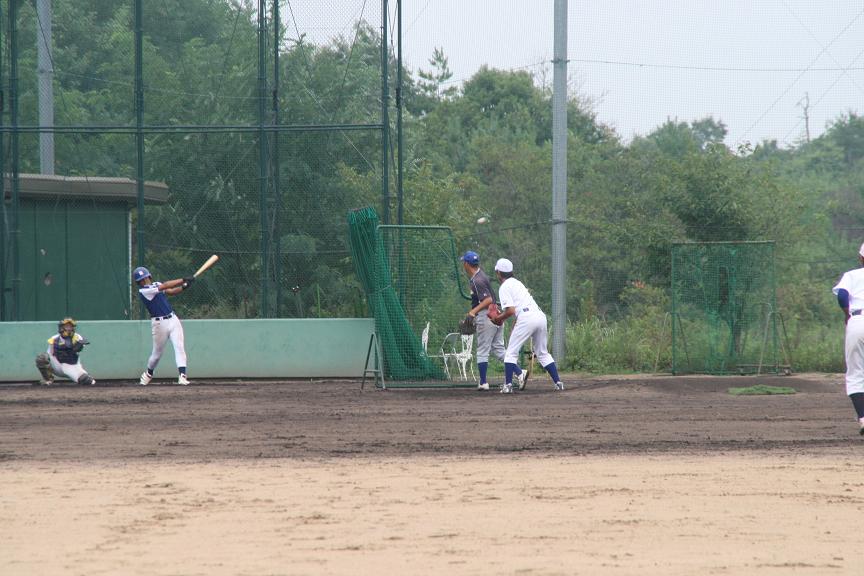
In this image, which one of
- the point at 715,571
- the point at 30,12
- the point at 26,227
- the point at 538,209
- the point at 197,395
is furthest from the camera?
the point at 538,209

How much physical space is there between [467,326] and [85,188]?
336 inches

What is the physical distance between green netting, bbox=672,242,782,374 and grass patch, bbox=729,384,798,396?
11.2 feet

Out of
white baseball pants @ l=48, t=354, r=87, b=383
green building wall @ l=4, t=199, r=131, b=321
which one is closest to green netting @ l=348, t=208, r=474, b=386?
white baseball pants @ l=48, t=354, r=87, b=383

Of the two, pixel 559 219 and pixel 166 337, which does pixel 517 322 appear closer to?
pixel 559 219

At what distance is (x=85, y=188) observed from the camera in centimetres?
2181

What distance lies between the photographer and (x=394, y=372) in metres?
18.5

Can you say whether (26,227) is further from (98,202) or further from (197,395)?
(197,395)

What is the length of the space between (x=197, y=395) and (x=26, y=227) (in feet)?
22.0

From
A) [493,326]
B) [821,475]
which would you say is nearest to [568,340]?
[493,326]

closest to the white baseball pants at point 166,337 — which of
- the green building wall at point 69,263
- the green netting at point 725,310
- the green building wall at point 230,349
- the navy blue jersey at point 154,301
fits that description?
the navy blue jersey at point 154,301

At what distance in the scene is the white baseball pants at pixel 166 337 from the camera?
18.7m

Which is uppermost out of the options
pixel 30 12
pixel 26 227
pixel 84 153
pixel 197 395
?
pixel 30 12

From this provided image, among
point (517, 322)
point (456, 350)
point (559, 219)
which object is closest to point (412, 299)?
point (456, 350)

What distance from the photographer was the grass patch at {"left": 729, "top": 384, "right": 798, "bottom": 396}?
658 inches
